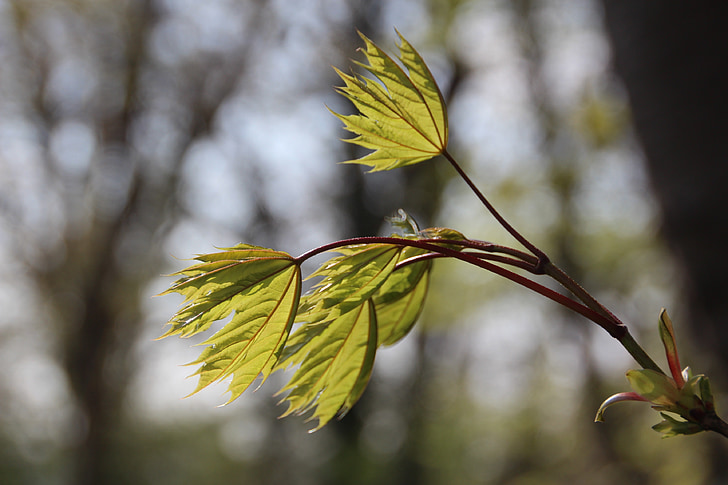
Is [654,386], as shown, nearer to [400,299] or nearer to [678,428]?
[678,428]

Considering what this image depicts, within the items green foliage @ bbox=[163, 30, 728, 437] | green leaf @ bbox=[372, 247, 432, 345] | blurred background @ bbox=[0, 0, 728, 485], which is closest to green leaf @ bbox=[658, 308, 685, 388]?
green foliage @ bbox=[163, 30, 728, 437]

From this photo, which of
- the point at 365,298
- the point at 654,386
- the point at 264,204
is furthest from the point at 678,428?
the point at 264,204

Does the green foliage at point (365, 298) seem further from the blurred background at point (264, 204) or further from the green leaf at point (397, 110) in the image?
the blurred background at point (264, 204)

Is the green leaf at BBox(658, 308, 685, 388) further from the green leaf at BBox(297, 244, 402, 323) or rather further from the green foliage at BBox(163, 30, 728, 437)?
the green leaf at BBox(297, 244, 402, 323)

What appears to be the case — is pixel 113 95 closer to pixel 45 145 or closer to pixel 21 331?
pixel 45 145

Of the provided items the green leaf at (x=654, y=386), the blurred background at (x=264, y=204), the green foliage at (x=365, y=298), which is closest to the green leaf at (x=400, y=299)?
the green foliage at (x=365, y=298)
